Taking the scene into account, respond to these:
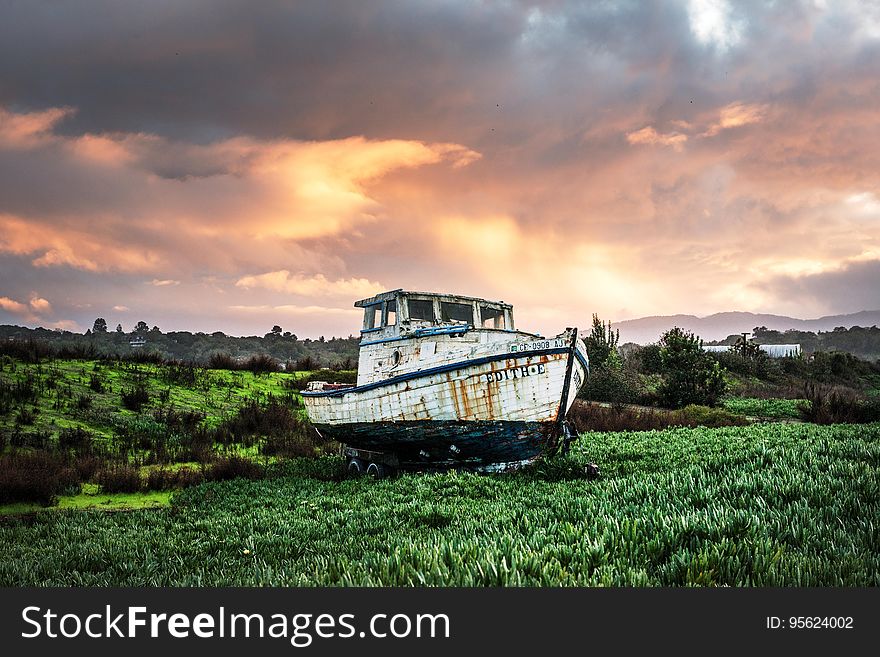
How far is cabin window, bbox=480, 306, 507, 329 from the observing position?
47.6 ft

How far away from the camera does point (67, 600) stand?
355 cm

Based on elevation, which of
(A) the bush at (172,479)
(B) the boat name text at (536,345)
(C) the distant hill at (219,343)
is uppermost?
(C) the distant hill at (219,343)

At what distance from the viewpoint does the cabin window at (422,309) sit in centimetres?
1359

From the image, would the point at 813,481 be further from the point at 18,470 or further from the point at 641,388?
the point at 641,388

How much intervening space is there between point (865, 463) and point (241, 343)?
89981mm

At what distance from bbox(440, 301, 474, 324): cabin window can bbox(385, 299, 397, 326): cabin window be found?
4.10ft

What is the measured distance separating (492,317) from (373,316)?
11.1 ft

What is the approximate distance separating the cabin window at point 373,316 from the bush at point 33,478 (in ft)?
25.4

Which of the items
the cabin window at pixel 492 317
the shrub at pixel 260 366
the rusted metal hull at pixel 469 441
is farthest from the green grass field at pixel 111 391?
the cabin window at pixel 492 317

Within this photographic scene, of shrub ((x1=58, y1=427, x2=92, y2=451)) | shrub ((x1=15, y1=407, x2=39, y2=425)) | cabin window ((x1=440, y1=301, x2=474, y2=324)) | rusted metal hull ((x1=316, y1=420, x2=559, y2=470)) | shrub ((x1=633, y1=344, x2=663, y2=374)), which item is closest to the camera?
rusted metal hull ((x1=316, y1=420, x2=559, y2=470))

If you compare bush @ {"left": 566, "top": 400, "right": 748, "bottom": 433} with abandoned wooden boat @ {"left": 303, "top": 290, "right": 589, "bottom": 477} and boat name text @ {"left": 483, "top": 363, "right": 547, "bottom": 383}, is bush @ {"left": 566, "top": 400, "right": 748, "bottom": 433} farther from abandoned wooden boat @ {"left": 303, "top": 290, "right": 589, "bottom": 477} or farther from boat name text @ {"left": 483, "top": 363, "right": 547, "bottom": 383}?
boat name text @ {"left": 483, "top": 363, "right": 547, "bottom": 383}

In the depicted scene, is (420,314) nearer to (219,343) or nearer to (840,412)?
(840,412)

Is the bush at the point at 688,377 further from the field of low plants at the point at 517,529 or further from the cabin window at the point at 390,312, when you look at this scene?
the cabin window at the point at 390,312

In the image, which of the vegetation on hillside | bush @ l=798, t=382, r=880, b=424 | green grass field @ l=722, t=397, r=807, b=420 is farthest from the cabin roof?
the vegetation on hillside
